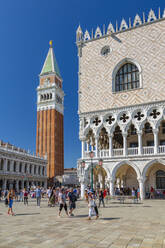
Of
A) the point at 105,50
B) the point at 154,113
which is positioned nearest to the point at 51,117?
the point at 105,50

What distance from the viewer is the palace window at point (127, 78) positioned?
2449cm

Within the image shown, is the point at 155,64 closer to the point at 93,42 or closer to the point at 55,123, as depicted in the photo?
the point at 93,42

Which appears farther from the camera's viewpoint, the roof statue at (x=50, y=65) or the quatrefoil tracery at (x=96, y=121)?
the roof statue at (x=50, y=65)

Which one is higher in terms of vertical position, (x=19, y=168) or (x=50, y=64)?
(x=50, y=64)

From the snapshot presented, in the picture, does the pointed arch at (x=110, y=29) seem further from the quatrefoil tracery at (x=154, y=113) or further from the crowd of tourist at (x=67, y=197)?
the crowd of tourist at (x=67, y=197)

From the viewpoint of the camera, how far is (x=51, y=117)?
215 feet

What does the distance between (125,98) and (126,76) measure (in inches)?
103

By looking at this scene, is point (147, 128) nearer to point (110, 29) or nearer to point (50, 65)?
point (110, 29)

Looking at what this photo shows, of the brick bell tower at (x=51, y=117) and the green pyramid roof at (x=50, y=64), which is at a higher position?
the green pyramid roof at (x=50, y=64)

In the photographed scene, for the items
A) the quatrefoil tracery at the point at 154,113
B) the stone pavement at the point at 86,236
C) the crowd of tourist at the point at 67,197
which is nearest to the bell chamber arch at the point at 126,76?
the quatrefoil tracery at the point at 154,113

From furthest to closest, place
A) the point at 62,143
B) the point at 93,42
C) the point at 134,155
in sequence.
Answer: the point at 62,143 < the point at 93,42 < the point at 134,155

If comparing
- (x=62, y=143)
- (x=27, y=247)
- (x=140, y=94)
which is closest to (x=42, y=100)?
(x=62, y=143)

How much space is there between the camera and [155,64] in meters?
23.2

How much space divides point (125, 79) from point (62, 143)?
4666 centimetres
